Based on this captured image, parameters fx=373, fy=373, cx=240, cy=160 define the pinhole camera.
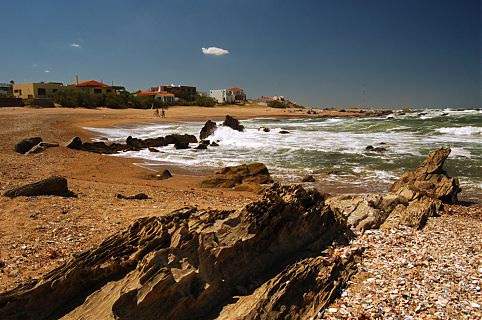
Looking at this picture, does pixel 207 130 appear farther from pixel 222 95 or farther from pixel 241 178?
pixel 222 95

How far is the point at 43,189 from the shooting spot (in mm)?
9656

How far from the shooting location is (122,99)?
71000 mm

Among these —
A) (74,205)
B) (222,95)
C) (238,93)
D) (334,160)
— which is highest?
(238,93)

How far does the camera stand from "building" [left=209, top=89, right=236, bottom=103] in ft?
380

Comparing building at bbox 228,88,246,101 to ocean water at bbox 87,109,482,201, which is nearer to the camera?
ocean water at bbox 87,109,482,201

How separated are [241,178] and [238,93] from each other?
10861cm

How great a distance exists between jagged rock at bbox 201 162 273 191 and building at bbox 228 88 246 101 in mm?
104113

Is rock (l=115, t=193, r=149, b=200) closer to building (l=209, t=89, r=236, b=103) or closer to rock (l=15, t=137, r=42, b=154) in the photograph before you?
rock (l=15, t=137, r=42, b=154)

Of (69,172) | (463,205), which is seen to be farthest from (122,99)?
(463,205)

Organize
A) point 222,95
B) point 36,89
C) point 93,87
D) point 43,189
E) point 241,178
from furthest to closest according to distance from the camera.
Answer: point 222,95, point 93,87, point 36,89, point 241,178, point 43,189

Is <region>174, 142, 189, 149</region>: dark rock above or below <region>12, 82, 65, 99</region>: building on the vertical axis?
below

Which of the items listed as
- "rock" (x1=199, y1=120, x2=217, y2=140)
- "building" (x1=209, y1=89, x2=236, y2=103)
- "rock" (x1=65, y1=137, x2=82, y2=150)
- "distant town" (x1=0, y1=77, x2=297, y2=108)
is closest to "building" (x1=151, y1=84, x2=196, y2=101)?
"distant town" (x1=0, y1=77, x2=297, y2=108)

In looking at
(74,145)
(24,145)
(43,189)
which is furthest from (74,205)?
(74,145)

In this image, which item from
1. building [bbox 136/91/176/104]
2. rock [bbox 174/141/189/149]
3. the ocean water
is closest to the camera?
the ocean water
